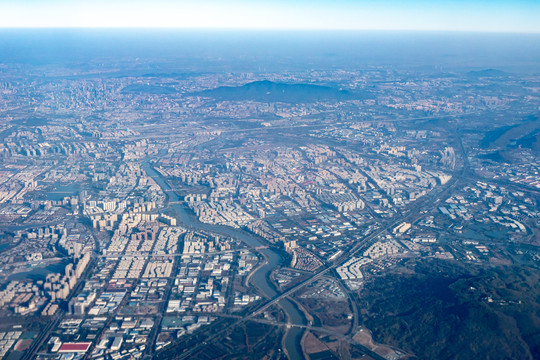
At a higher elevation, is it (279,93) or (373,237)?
(373,237)

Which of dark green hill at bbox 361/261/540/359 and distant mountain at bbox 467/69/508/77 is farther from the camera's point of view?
distant mountain at bbox 467/69/508/77

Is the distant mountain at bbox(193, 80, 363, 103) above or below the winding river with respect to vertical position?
below

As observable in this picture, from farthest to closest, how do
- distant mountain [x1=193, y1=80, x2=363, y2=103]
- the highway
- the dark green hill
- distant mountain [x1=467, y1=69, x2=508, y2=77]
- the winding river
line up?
1. distant mountain [x1=467, y1=69, x2=508, y2=77]
2. distant mountain [x1=193, y1=80, x2=363, y2=103]
3. the highway
4. the winding river
5. the dark green hill

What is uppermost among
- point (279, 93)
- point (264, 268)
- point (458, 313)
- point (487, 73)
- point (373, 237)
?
point (458, 313)

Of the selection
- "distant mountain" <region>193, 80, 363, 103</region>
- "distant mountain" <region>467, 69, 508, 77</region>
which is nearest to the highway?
"distant mountain" <region>193, 80, 363, 103</region>

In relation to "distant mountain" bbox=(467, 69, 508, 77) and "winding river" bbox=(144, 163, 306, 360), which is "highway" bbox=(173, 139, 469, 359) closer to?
"winding river" bbox=(144, 163, 306, 360)

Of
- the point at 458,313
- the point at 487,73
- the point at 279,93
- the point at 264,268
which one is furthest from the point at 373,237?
the point at 487,73

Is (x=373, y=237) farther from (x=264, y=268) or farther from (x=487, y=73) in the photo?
(x=487, y=73)
